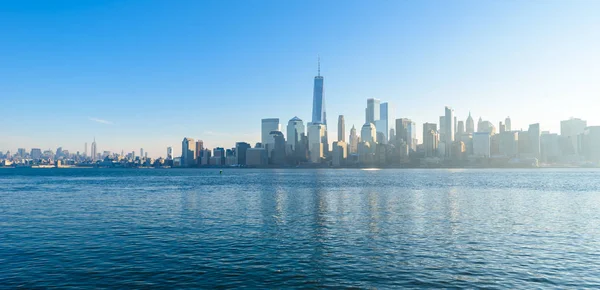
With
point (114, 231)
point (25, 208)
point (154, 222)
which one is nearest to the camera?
point (114, 231)

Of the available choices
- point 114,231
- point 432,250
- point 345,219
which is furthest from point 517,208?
point 114,231

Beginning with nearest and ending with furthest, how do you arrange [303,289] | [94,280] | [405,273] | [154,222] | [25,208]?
[303,289] < [94,280] < [405,273] < [154,222] < [25,208]

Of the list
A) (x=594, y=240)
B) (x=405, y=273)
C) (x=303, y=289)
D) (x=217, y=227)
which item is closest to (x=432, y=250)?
(x=405, y=273)

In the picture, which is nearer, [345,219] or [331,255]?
[331,255]

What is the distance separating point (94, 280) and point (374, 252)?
2435 centimetres

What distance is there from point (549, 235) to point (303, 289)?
36.0 meters

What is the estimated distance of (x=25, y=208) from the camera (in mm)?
73062

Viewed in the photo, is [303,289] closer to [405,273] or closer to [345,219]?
[405,273]

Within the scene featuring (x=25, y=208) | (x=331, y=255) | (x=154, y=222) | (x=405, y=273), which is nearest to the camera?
(x=405, y=273)

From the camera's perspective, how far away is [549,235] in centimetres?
4709

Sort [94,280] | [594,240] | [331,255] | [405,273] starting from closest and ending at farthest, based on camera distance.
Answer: [94,280] < [405,273] < [331,255] < [594,240]

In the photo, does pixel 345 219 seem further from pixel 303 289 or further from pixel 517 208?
pixel 517 208

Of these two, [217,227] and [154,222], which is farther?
[154,222]

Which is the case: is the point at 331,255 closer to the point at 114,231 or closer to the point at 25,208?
the point at 114,231
